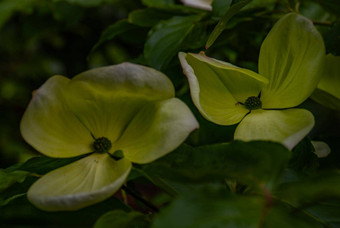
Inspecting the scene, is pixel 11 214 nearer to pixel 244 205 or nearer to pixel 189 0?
pixel 244 205

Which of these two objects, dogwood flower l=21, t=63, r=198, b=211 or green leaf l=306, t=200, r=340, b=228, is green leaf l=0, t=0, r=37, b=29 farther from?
green leaf l=306, t=200, r=340, b=228

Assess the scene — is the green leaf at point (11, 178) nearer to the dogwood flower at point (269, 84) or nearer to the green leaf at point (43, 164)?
the green leaf at point (43, 164)

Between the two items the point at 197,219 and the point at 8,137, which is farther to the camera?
the point at 8,137

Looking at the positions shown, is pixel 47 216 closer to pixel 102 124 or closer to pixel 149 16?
pixel 102 124

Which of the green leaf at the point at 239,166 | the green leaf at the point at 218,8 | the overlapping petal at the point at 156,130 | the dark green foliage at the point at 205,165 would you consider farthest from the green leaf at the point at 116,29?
the green leaf at the point at 239,166

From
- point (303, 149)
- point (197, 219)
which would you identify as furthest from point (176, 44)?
point (197, 219)
